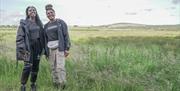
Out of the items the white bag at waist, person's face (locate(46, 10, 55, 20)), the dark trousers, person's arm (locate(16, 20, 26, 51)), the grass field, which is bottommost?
the grass field

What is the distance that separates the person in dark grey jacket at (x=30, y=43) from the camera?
10.2m

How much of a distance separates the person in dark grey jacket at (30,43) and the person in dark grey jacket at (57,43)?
41 centimetres

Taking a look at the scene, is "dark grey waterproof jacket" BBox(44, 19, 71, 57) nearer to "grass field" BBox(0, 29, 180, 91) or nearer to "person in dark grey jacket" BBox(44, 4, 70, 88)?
"person in dark grey jacket" BBox(44, 4, 70, 88)

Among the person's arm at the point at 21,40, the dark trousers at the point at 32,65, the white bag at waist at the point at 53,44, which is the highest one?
the person's arm at the point at 21,40

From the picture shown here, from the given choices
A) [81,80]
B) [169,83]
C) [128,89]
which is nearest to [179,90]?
[169,83]

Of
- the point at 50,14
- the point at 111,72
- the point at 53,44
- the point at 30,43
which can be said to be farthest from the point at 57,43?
the point at 111,72

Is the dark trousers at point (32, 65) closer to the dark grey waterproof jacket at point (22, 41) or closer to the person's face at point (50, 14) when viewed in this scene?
the dark grey waterproof jacket at point (22, 41)

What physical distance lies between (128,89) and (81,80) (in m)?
1.29

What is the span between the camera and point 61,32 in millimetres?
11078

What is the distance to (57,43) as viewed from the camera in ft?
36.4

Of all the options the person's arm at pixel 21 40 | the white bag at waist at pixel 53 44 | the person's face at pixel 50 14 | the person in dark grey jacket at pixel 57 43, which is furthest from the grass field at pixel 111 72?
the person's face at pixel 50 14

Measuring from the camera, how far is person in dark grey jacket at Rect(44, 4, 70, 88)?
11047mm

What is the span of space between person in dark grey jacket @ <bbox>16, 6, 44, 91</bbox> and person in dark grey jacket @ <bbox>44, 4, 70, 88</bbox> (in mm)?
408

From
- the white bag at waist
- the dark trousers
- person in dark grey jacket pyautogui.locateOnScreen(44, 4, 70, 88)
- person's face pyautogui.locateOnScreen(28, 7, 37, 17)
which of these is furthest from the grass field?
person's face pyautogui.locateOnScreen(28, 7, 37, 17)
